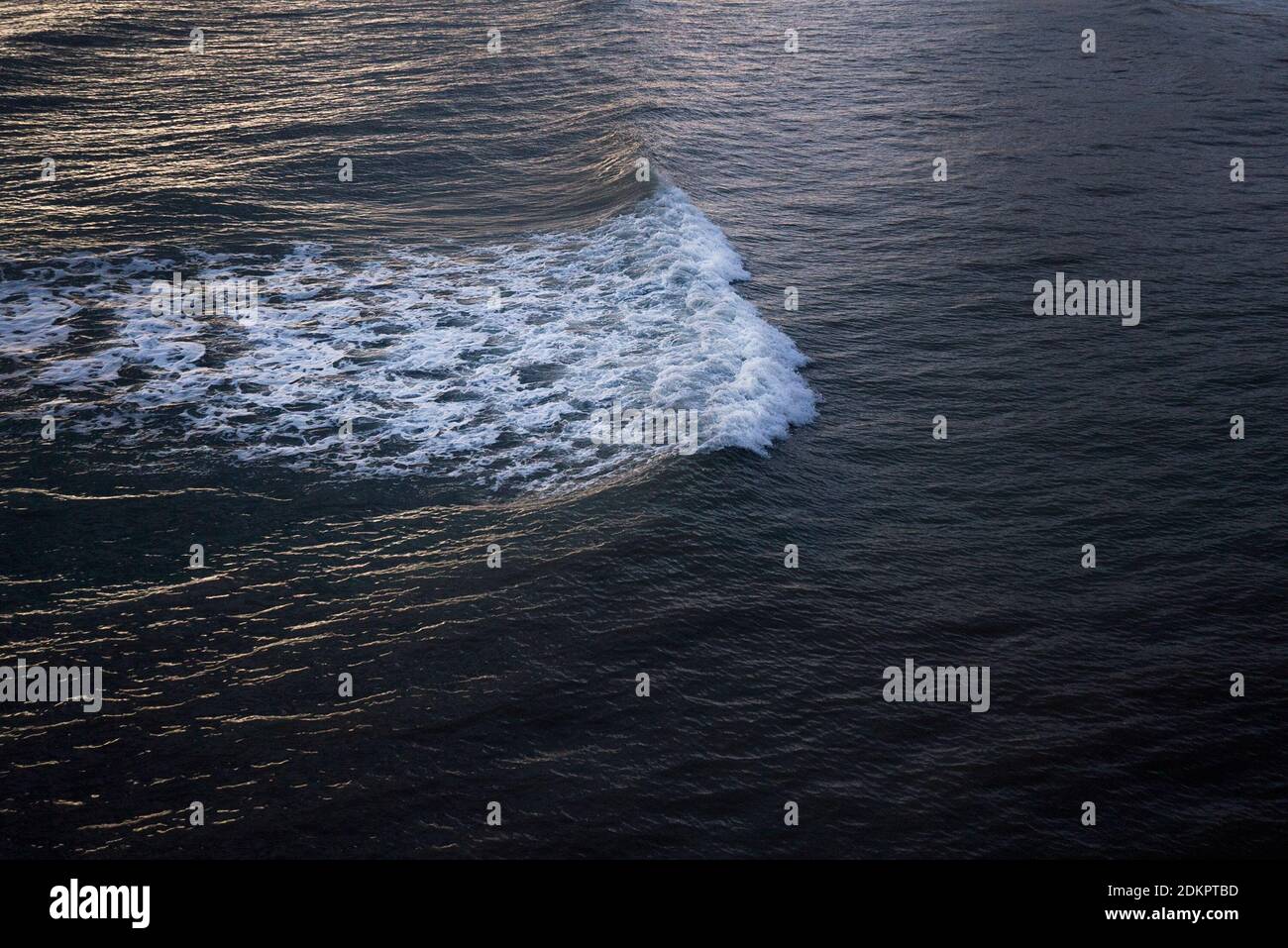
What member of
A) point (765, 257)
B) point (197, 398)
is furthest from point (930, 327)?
point (197, 398)

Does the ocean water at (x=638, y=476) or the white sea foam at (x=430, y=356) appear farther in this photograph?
the white sea foam at (x=430, y=356)

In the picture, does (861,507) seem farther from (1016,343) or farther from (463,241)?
(463,241)

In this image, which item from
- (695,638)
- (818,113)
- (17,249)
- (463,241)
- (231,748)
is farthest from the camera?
(818,113)

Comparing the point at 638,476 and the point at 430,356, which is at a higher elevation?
the point at 430,356

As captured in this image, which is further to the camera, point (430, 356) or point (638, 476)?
point (430, 356)
